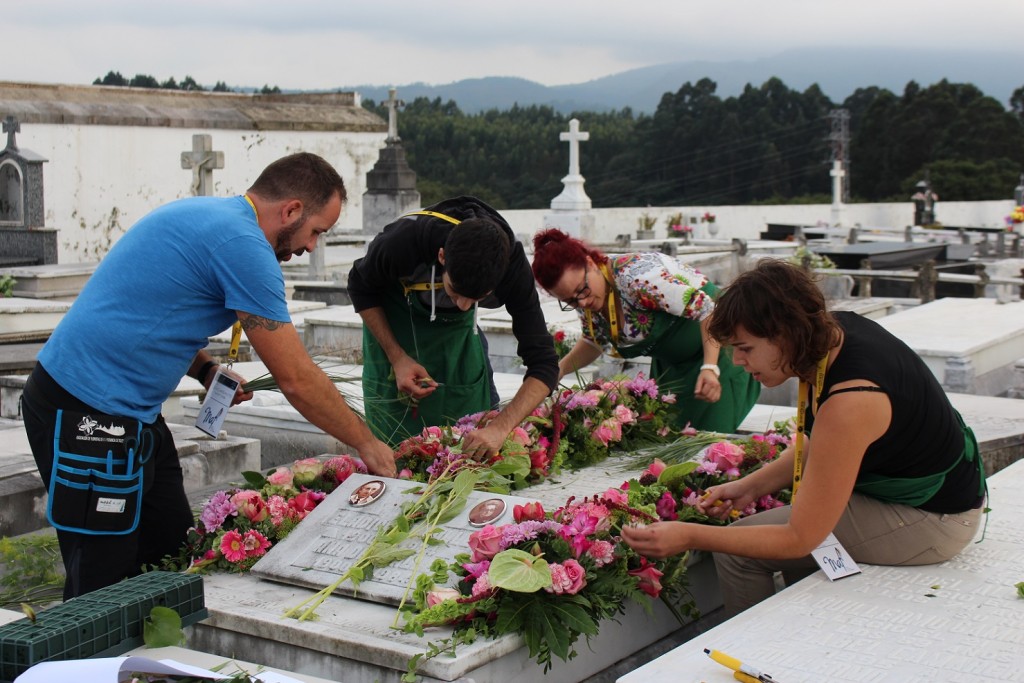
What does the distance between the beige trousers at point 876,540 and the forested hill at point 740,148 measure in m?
34.1

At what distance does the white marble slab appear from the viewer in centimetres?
243

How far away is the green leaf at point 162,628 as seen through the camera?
252 centimetres

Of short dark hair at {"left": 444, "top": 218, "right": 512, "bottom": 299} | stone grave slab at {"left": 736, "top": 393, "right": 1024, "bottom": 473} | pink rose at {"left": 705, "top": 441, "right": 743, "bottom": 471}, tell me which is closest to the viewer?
short dark hair at {"left": 444, "top": 218, "right": 512, "bottom": 299}

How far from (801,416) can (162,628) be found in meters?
1.66

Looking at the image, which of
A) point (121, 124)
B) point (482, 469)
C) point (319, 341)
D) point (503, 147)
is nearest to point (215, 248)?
point (482, 469)

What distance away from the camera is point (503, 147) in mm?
38438

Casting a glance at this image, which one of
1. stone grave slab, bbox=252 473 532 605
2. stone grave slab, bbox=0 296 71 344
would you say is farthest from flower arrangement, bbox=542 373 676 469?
stone grave slab, bbox=0 296 71 344

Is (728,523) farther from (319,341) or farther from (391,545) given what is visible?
(319,341)

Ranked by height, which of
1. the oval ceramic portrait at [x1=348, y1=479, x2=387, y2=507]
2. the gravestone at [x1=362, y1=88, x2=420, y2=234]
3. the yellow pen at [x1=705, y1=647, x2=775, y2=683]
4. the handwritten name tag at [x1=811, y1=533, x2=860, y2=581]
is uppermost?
the gravestone at [x1=362, y1=88, x2=420, y2=234]

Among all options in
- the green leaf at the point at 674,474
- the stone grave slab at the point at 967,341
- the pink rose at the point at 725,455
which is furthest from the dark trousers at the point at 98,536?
the stone grave slab at the point at 967,341

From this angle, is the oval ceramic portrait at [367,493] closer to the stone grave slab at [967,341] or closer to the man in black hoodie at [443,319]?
the man in black hoodie at [443,319]

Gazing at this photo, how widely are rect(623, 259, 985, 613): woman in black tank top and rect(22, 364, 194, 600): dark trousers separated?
1.32 m

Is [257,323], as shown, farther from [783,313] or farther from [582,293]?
[582,293]

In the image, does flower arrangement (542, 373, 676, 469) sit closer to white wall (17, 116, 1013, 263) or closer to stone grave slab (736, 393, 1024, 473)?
stone grave slab (736, 393, 1024, 473)
